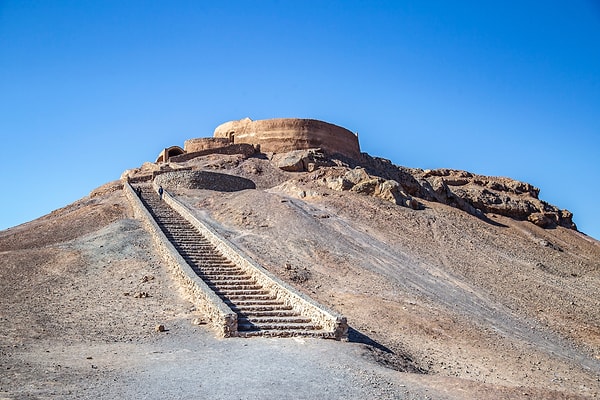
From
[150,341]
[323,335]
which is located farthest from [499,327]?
[150,341]

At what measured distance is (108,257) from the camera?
59.8 ft

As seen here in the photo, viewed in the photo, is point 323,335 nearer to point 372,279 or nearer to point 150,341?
point 150,341

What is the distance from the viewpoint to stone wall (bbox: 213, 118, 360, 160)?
38094mm

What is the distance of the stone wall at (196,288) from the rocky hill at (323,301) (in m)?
0.28

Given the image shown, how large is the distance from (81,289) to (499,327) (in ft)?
36.8

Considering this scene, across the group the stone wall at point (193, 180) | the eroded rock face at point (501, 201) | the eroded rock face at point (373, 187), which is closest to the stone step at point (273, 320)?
the eroded rock face at point (373, 187)

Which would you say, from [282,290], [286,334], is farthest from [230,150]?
[286,334]

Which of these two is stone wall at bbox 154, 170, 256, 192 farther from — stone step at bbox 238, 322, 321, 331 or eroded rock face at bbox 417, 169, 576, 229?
stone step at bbox 238, 322, 321, 331

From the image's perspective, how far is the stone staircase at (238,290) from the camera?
12344 mm

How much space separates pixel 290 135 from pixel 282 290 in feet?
82.1

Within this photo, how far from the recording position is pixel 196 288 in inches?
560

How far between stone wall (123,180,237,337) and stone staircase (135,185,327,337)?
0.32m

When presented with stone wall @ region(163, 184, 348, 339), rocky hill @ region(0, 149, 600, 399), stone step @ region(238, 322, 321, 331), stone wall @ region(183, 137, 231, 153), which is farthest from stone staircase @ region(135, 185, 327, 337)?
stone wall @ region(183, 137, 231, 153)

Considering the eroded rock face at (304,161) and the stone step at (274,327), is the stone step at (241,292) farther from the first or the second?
the eroded rock face at (304,161)
